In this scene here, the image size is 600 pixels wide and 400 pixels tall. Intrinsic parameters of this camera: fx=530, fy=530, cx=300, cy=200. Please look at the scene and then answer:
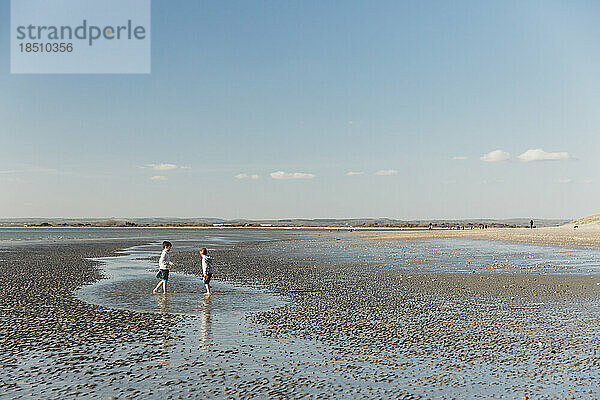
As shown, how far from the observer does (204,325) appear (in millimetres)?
14594

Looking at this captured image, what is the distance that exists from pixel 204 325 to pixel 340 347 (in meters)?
4.39

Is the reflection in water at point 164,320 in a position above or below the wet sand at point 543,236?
above

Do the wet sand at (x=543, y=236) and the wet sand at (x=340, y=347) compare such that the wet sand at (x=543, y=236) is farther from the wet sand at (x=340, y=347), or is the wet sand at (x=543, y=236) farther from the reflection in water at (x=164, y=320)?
the reflection in water at (x=164, y=320)

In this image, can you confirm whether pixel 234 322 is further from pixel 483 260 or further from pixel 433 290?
pixel 483 260

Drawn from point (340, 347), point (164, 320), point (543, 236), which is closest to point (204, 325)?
point (164, 320)

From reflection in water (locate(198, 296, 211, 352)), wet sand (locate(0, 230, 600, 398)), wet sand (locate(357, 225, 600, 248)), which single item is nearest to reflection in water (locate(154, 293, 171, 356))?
wet sand (locate(0, 230, 600, 398))

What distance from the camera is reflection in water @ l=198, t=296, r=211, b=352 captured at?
1230 cm

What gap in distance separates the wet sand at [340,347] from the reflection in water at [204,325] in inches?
11.8

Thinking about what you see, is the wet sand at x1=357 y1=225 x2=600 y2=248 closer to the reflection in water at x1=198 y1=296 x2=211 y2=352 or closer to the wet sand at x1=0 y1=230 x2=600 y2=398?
the wet sand at x1=0 y1=230 x2=600 y2=398

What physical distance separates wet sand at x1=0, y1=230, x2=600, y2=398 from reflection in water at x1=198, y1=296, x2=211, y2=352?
30cm

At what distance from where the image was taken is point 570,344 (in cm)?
1205

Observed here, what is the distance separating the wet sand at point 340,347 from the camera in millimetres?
9273

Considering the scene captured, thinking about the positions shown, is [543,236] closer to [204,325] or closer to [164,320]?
[204,325]

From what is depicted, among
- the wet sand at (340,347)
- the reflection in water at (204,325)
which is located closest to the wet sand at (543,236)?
the wet sand at (340,347)
